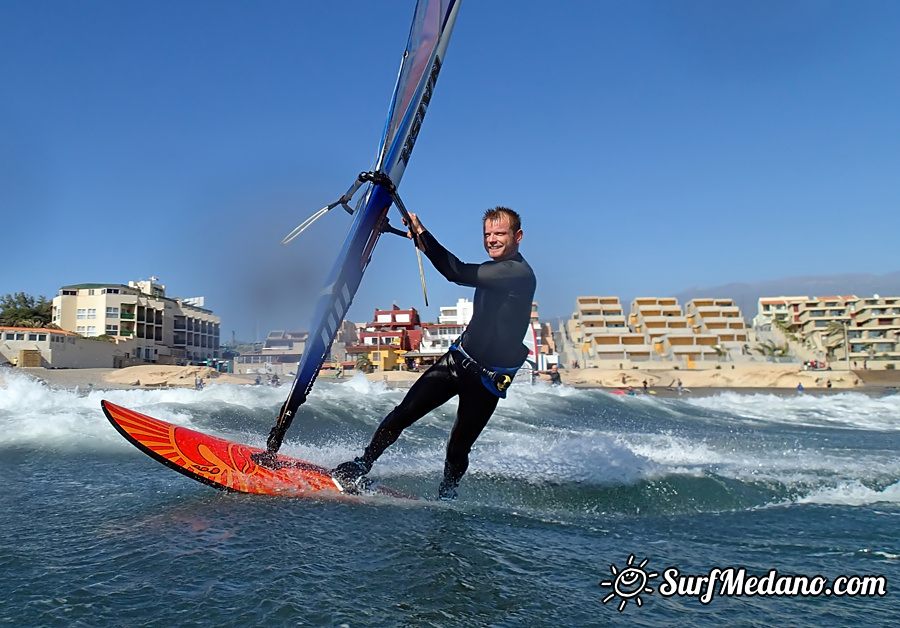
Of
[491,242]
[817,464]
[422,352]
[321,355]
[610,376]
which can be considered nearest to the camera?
[491,242]

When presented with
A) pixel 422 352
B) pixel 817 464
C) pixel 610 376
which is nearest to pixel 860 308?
pixel 610 376

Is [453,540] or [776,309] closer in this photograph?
[453,540]

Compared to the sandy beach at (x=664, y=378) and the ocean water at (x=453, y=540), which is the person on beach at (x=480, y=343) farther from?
the sandy beach at (x=664, y=378)

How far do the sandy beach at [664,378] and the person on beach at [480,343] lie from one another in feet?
106

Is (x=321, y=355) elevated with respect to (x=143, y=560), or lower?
elevated

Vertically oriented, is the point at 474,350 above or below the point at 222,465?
above

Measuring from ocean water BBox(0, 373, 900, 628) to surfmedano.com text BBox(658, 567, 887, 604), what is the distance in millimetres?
38

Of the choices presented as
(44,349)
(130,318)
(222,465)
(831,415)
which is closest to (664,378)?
(831,415)

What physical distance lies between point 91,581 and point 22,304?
6836 cm

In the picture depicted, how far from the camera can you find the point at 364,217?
4.69m

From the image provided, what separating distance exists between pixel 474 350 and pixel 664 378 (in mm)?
48005

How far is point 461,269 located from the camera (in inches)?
176

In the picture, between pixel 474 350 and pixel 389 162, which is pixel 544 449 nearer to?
pixel 474 350

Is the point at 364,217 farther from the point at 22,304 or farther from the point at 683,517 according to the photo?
the point at 22,304
